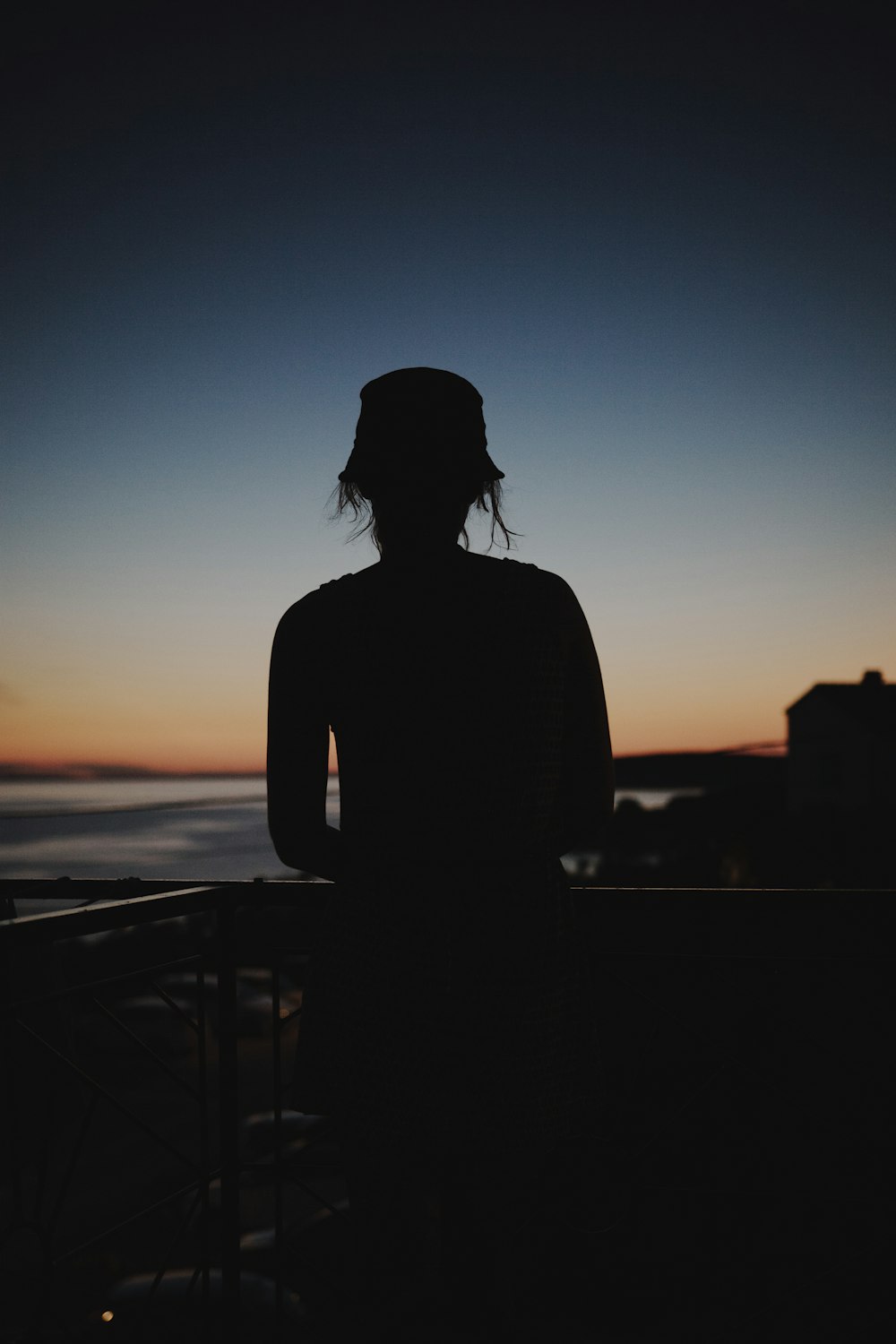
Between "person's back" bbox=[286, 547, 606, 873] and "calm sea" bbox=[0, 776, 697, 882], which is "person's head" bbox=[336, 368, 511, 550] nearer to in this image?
"person's back" bbox=[286, 547, 606, 873]

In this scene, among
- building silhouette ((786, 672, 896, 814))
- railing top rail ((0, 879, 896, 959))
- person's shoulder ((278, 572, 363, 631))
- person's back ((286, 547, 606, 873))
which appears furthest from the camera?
building silhouette ((786, 672, 896, 814))

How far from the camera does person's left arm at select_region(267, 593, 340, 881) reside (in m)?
1.21

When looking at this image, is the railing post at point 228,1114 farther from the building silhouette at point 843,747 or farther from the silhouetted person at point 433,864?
the building silhouette at point 843,747

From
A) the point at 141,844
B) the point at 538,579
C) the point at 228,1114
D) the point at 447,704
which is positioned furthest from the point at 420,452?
the point at 141,844

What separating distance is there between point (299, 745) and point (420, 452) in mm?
463

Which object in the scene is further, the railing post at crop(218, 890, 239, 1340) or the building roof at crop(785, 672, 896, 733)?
the building roof at crop(785, 672, 896, 733)

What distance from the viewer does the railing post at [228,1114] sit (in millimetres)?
2375

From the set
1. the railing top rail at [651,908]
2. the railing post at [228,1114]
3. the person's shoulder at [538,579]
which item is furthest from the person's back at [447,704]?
the railing post at [228,1114]

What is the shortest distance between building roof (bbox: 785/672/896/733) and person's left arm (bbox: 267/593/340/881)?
40.6 metres

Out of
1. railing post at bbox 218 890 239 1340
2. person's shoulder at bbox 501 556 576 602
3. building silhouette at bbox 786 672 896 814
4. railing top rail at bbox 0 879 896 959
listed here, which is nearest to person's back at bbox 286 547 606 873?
person's shoulder at bbox 501 556 576 602

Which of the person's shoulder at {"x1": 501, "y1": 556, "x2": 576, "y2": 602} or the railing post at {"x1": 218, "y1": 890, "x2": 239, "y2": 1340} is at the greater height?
the person's shoulder at {"x1": 501, "y1": 556, "x2": 576, "y2": 602}

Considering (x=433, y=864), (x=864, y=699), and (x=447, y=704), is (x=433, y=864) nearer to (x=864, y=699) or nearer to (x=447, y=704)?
(x=447, y=704)

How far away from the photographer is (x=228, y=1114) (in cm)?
241

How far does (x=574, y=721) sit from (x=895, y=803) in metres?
40.1
